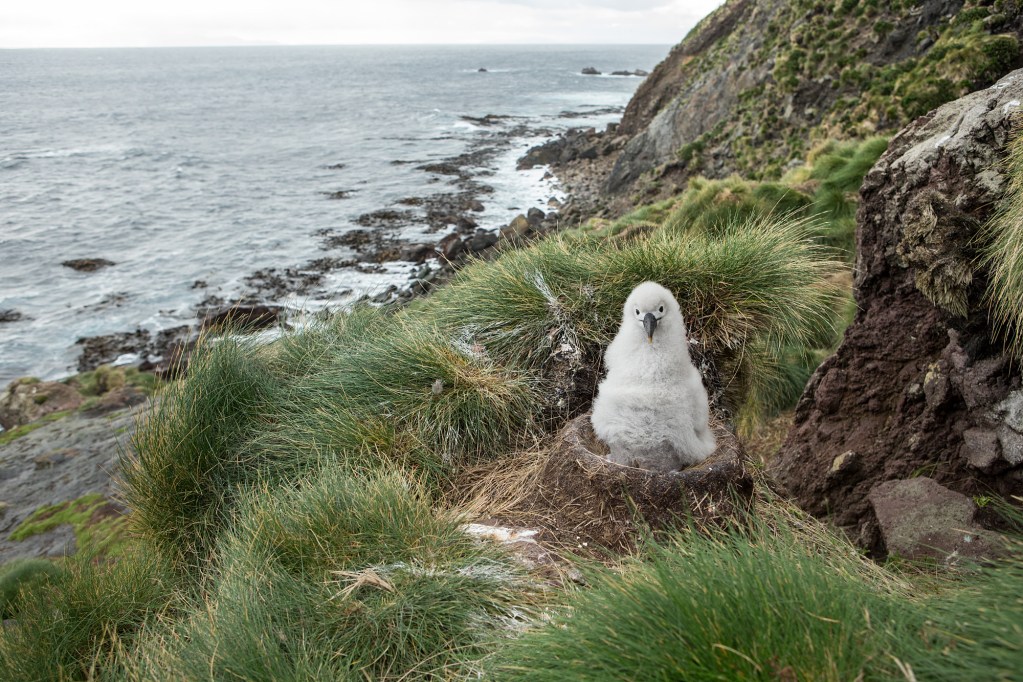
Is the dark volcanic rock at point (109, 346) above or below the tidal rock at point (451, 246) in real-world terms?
below

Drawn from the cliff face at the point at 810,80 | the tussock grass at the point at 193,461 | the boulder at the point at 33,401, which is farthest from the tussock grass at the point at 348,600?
the boulder at the point at 33,401

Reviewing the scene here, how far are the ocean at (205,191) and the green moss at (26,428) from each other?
3.84 meters

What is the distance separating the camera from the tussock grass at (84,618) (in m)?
4.05

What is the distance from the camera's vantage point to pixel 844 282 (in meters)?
7.29

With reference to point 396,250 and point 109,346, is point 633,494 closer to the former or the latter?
point 109,346

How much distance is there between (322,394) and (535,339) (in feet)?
5.74

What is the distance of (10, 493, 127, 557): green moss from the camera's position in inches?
332

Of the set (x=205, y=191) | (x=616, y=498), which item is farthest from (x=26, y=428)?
(x=205, y=191)

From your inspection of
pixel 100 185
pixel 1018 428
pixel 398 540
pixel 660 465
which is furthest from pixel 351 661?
pixel 100 185

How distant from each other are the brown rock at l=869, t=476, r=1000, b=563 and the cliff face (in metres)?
10.3

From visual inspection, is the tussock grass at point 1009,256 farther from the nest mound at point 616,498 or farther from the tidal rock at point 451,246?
the tidal rock at point 451,246

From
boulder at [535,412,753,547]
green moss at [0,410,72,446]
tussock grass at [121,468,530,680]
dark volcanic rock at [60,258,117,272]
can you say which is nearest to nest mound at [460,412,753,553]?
boulder at [535,412,753,547]

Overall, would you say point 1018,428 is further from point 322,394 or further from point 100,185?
point 100,185

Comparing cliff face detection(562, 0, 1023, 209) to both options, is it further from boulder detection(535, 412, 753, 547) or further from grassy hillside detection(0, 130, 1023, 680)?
boulder detection(535, 412, 753, 547)
